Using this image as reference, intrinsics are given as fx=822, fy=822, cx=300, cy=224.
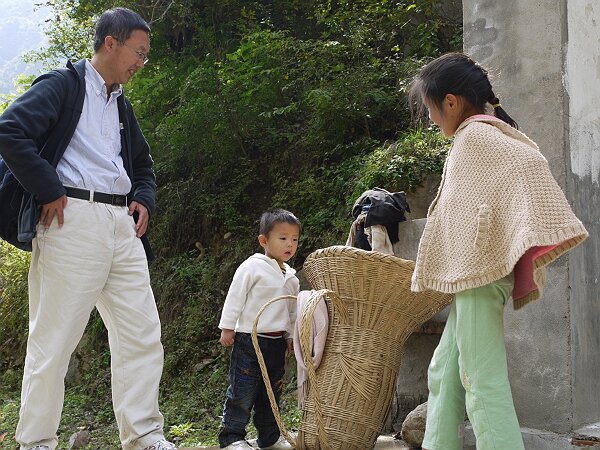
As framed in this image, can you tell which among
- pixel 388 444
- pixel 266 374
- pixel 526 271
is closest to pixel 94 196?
pixel 266 374

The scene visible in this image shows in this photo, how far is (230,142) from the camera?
9422mm

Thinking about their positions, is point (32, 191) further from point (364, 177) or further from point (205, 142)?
point (205, 142)

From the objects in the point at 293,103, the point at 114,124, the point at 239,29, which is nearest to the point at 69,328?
the point at 114,124

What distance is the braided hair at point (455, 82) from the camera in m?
3.28

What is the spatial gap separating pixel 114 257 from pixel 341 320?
1.18 metres

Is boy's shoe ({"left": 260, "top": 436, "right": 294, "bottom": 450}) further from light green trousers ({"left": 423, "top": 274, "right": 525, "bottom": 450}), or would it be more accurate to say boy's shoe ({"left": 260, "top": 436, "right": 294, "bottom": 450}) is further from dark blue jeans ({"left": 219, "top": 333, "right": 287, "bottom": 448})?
light green trousers ({"left": 423, "top": 274, "right": 525, "bottom": 450})

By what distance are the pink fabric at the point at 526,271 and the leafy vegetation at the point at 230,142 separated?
3288mm

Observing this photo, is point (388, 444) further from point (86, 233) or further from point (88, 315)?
point (86, 233)

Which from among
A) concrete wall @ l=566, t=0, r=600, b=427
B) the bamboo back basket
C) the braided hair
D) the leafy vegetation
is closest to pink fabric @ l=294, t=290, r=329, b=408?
the bamboo back basket

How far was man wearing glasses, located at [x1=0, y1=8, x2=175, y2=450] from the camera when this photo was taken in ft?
11.9

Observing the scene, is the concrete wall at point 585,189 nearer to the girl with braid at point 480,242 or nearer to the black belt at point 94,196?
the girl with braid at point 480,242

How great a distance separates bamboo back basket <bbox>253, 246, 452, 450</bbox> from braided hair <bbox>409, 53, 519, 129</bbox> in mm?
1015

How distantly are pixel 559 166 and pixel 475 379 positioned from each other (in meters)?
1.24

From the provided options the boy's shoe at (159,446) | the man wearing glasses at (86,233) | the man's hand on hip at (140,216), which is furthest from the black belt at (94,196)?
the boy's shoe at (159,446)
